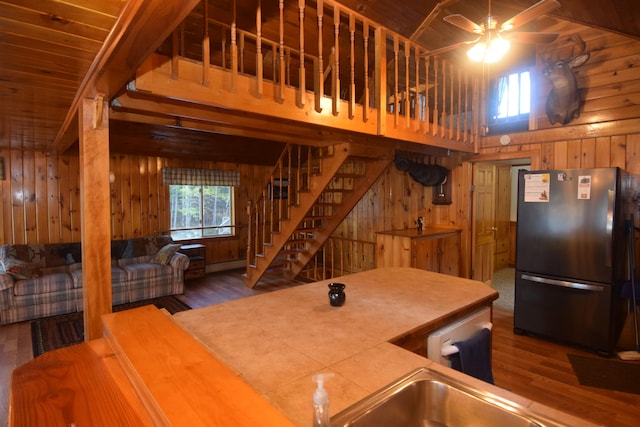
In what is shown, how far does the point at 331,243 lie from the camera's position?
6.24 metres

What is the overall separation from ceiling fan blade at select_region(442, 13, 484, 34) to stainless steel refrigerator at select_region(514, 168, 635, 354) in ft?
5.32

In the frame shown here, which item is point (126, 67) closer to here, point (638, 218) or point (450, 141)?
point (450, 141)

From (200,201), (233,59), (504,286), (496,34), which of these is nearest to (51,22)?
(233,59)

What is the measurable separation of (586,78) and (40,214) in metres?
7.12

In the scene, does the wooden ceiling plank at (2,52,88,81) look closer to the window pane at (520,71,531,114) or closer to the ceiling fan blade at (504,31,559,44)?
the ceiling fan blade at (504,31,559,44)

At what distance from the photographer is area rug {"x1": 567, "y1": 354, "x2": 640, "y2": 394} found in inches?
103

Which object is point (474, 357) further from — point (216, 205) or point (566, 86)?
point (216, 205)

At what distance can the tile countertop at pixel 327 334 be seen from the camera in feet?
3.43

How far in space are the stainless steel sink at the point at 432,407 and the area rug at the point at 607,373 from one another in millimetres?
2363

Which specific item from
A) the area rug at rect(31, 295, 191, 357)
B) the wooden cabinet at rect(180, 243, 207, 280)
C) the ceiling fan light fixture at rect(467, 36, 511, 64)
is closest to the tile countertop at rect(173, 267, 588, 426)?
the ceiling fan light fixture at rect(467, 36, 511, 64)

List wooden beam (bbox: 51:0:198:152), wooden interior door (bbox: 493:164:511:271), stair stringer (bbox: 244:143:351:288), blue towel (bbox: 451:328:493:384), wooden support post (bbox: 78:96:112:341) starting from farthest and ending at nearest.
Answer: wooden interior door (bbox: 493:164:511:271) → stair stringer (bbox: 244:143:351:288) → wooden support post (bbox: 78:96:112:341) → blue towel (bbox: 451:328:493:384) → wooden beam (bbox: 51:0:198:152)

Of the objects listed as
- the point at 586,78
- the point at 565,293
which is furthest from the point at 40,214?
the point at 586,78

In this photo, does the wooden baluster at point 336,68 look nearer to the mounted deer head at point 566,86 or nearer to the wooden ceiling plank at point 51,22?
the wooden ceiling plank at point 51,22

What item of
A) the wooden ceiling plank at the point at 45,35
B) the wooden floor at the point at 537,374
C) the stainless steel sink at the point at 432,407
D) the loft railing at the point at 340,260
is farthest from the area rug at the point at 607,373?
the wooden ceiling plank at the point at 45,35
